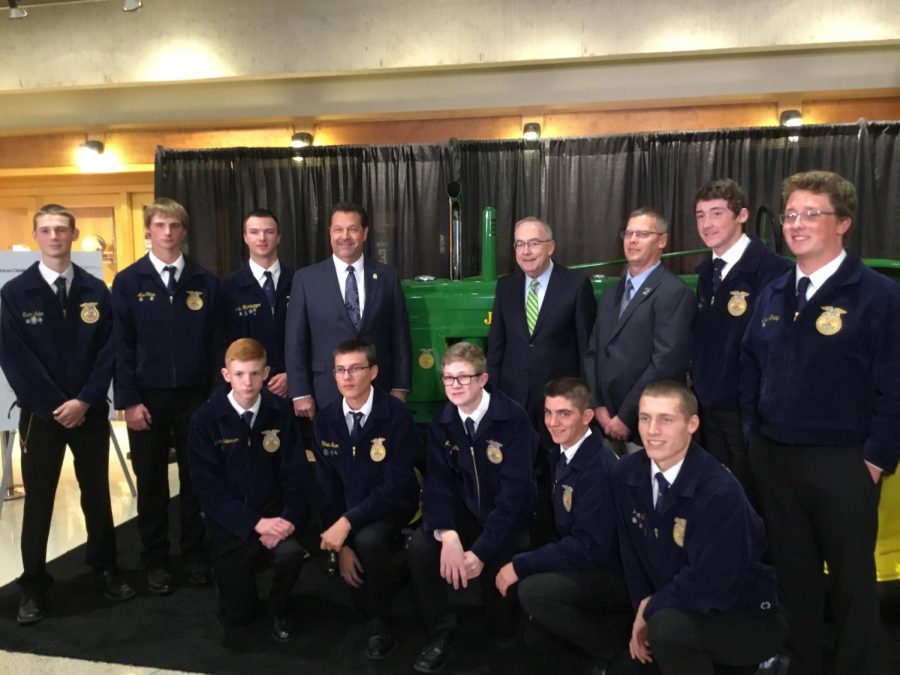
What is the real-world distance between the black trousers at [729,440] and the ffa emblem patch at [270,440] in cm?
172

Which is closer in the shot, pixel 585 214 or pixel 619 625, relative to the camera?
pixel 619 625

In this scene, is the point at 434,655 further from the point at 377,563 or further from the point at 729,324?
the point at 729,324

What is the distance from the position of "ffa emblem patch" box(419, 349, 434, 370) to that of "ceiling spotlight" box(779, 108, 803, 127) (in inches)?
141

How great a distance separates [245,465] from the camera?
9.43 ft

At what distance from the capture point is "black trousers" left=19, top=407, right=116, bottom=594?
114 inches

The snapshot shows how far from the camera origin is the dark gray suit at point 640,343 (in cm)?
273

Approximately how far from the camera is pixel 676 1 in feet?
→ 15.9

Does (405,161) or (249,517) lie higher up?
(405,161)

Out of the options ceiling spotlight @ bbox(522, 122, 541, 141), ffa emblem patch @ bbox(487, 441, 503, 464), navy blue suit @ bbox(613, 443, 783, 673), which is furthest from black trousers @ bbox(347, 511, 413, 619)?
ceiling spotlight @ bbox(522, 122, 541, 141)

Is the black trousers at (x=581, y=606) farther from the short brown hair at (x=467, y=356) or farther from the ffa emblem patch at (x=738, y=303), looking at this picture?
the ffa emblem patch at (x=738, y=303)

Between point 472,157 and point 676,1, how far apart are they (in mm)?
1839

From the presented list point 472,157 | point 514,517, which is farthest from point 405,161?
point 514,517

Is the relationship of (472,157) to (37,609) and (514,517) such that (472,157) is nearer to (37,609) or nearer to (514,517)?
(514,517)

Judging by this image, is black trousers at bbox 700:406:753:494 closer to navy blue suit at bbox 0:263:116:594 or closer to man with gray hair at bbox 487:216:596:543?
man with gray hair at bbox 487:216:596:543
